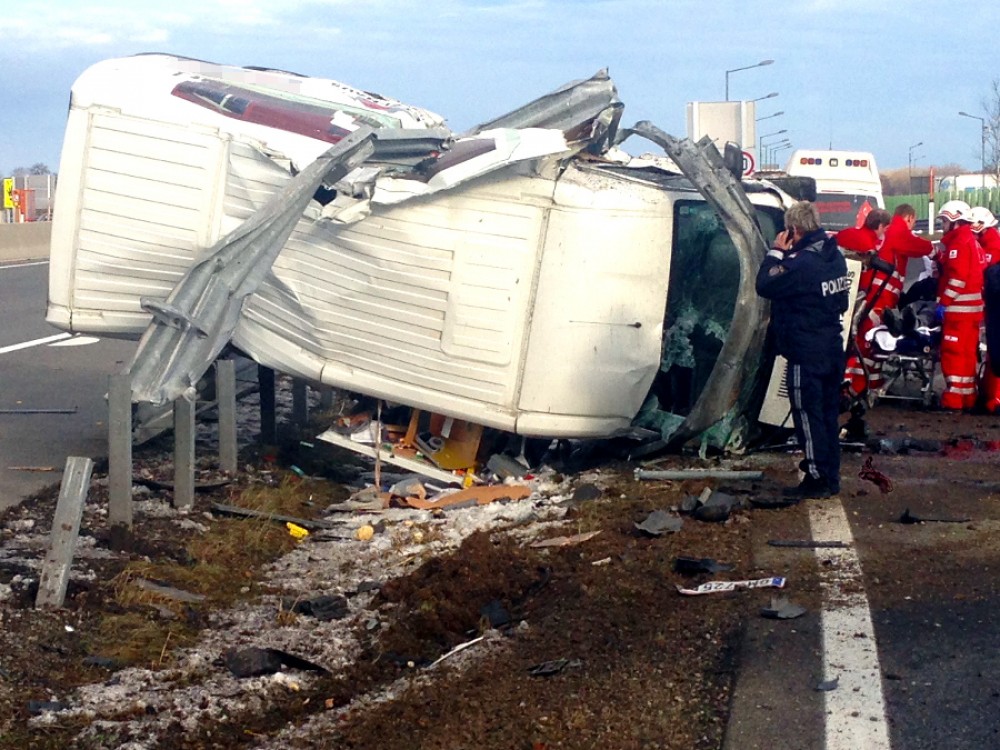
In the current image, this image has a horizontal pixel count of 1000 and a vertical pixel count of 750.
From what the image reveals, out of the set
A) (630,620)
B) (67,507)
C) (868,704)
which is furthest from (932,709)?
(67,507)

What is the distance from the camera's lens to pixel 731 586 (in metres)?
5.46

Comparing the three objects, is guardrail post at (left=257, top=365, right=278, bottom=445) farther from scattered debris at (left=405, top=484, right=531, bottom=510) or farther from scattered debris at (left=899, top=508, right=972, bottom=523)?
scattered debris at (left=899, top=508, right=972, bottom=523)

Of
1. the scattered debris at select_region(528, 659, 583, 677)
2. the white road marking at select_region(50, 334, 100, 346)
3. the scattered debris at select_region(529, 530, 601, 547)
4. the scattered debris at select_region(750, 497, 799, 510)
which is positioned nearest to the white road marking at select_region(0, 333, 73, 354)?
the white road marking at select_region(50, 334, 100, 346)

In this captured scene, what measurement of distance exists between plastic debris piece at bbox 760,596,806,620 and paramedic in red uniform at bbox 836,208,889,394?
5.59m

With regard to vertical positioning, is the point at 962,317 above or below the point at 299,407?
above

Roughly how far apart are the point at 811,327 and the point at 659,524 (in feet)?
5.04

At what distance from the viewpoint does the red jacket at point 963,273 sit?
10625 mm

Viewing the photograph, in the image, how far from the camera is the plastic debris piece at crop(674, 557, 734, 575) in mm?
5715

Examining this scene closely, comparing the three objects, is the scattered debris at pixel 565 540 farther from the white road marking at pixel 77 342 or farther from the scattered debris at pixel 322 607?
the white road marking at pixel 77 342

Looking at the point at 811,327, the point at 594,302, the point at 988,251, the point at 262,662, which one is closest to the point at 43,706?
the point at 262,662

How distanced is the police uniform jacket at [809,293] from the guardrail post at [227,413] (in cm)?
328

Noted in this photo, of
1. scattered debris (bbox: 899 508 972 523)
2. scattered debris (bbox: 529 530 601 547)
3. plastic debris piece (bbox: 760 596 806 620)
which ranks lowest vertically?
scattered debris (bbox: 529 530 601 547)

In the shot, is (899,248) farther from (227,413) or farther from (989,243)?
(227,413)

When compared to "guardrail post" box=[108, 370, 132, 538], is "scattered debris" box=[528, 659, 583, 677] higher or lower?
lower
